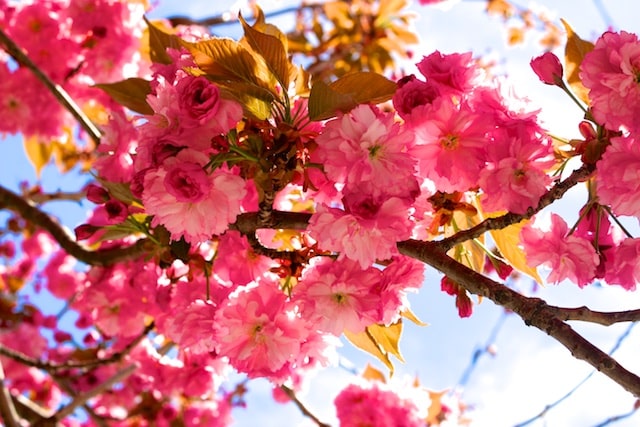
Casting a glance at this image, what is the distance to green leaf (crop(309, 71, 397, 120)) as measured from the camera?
111 cm

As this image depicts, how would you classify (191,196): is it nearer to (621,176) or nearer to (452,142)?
(452,142)

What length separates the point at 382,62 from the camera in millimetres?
3998

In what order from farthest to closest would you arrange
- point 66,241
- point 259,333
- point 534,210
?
point 66,241
point 259,333
point 534,210

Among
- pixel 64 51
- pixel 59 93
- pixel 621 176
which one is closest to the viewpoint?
pixel 621 176

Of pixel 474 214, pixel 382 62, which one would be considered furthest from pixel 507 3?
pixel 474 214

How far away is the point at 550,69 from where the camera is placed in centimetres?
123

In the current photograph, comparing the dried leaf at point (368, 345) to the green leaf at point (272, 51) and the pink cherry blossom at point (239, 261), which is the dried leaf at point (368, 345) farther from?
the green leaf at point (272, 51)

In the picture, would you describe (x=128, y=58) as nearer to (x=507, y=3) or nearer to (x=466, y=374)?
(x=466, y=374)

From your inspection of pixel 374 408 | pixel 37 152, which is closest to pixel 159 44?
pixel 374 408

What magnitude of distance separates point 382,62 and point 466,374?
187 cm

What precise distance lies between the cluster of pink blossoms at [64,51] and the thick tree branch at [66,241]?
18.3 inches

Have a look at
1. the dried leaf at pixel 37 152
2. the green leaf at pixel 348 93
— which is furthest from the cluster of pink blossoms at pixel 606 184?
the dried leaf at pixel 37 152

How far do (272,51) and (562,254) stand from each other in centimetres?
64

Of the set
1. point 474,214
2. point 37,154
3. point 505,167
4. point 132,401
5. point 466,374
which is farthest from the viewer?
point 132,401
